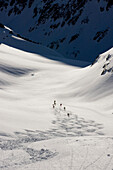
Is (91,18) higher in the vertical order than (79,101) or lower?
higher

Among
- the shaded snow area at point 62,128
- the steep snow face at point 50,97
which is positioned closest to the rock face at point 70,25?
the steep snow face at point 50,97

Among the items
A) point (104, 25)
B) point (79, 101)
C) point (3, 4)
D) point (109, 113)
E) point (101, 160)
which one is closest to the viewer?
point (101, 160)

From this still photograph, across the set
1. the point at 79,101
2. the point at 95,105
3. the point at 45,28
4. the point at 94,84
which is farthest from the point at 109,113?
the point at 45,28

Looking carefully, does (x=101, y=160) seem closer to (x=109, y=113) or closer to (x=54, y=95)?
(x=109, y=113)

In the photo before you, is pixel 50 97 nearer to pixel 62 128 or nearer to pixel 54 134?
pixel 62 128

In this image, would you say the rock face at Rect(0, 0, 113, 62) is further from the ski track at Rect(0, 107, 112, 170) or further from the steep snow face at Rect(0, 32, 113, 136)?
the ski track at Rect(0, 107, 112, 170)

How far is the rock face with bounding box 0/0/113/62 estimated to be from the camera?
69.0 m

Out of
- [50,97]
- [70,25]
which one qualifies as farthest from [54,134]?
[70,25]

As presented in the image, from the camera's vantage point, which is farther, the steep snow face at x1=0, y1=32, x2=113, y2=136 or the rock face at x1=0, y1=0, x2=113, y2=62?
the rock face at x1=0, y1=0, x2=113, y2=62

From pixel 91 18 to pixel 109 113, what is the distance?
218 ft

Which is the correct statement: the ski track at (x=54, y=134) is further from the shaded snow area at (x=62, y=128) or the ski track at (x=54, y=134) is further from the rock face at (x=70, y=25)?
the rock face at (x=70, y=25)

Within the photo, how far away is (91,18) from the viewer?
75.9m

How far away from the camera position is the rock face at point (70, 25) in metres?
69.0

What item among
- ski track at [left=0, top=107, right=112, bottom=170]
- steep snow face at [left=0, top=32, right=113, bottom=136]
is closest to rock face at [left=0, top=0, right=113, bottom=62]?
steep snow face at [left=0, top=32, right=113, bottom=136]
